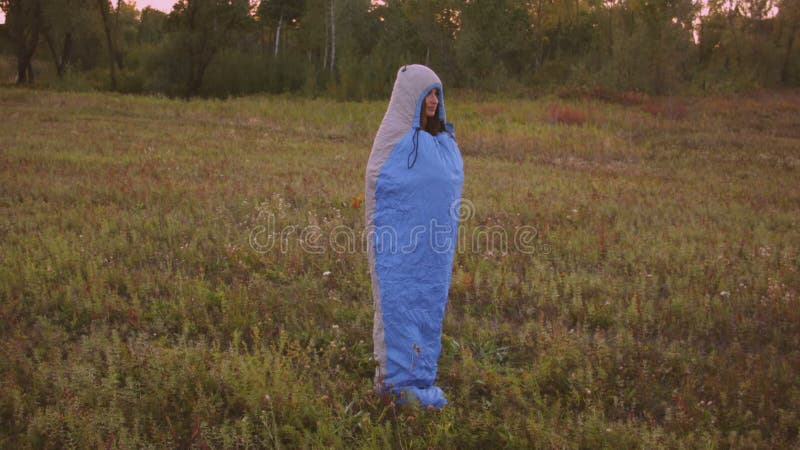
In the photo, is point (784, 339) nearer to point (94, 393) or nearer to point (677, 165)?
point (94, 393)

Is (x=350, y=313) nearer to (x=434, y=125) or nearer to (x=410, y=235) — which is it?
(x=410, y=235)

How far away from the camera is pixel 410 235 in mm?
3965

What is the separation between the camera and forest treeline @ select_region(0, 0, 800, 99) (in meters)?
30.4

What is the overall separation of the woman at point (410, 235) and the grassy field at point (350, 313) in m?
0.32

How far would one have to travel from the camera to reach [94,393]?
4141 mm

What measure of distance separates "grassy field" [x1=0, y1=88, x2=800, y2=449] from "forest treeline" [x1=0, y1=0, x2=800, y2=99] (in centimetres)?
1949

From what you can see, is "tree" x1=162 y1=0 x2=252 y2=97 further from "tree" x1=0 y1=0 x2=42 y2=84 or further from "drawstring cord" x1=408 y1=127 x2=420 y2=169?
"drawstring cord" x1=408 y1=127 x2=420 y2=169

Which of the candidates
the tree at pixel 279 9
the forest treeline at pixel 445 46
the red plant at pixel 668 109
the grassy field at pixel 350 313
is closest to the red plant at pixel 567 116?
the red plant at pixel 668 109

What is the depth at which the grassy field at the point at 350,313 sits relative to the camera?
13.1 ft

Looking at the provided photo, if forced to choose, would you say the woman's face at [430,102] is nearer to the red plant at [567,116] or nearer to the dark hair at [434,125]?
the dark hair at [434,125]

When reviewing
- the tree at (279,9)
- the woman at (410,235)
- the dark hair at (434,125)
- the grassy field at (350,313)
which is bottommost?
the grassy field at (350,313)

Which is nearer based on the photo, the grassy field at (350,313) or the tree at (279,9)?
the grassy field at (350,313)

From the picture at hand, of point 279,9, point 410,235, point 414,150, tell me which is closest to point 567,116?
point 414,150

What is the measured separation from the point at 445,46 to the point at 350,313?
32.3 metres
